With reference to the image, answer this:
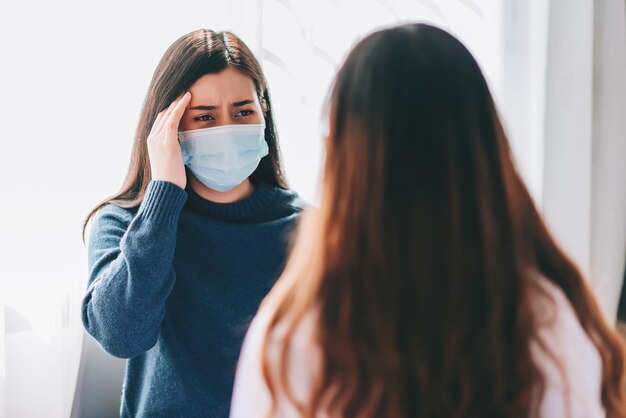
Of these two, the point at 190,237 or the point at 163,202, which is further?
the point at 190,237

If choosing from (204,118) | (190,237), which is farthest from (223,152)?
(190,237)

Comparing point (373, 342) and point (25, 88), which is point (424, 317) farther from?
point (25, 88)

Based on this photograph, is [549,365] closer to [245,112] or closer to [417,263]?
[417,263]

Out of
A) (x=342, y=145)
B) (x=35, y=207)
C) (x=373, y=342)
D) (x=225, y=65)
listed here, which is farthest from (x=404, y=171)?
(x=35, y=207)

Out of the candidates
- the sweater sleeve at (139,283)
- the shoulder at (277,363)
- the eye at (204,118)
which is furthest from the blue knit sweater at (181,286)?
the shoulder at (277,363)

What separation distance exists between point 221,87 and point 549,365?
86cm

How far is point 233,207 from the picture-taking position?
1.42m

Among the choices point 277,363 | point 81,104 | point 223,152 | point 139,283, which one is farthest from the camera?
point 81,104

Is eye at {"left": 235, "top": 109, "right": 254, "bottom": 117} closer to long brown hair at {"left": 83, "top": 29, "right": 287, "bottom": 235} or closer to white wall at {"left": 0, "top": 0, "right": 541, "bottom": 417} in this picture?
long brown hair at {"left": 83, "top": 29, "right": 287, "bottom": 235}

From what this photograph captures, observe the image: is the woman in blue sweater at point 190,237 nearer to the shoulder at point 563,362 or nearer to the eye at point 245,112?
the eye at point 245,112

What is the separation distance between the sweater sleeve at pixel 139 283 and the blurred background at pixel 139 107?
0.28 m

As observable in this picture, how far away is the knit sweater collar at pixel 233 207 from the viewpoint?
141 cm

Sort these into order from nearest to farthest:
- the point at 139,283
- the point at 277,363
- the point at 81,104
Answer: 1. the point at 277,363
2. the point at 139,283
3. the point at 81,104

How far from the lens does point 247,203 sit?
1429 millimetres
